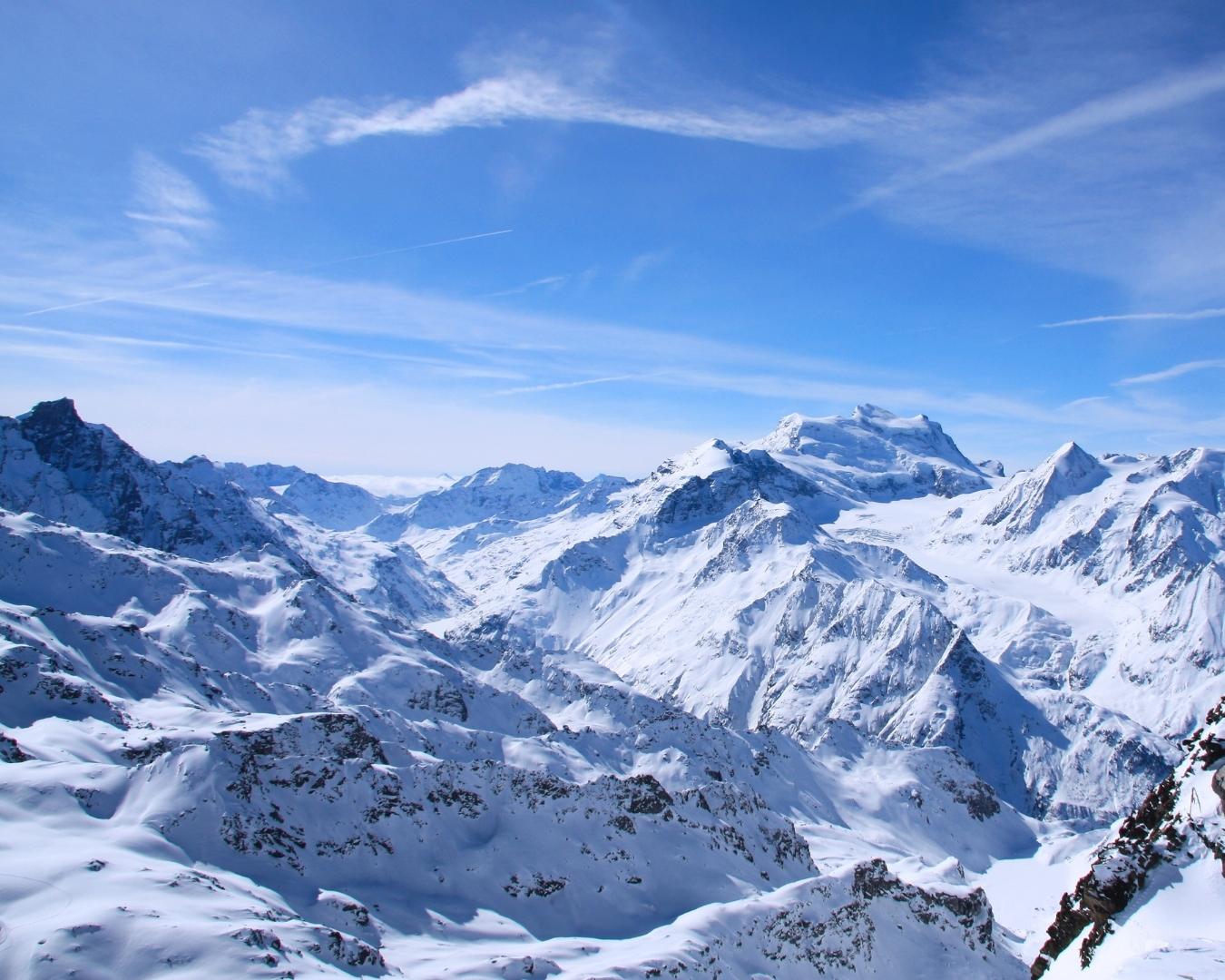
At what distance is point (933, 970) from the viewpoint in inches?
4035

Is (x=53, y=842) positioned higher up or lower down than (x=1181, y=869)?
lower down

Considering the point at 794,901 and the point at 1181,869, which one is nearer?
the point at 1181,869

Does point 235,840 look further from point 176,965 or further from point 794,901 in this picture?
point 794,901

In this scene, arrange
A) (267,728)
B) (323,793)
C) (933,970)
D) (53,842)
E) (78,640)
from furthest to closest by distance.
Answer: (78,640) → (267,728) → (323,793) → (933,970) → (53,842)

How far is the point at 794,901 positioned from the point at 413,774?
53740 millimetres

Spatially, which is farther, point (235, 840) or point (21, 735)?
point (21, 735)

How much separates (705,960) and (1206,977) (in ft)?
211

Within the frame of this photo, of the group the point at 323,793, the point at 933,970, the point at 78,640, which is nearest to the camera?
the point at 933,970

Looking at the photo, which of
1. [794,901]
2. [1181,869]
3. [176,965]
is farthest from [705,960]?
[1181,869]

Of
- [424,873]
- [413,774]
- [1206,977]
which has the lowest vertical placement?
[424,873]

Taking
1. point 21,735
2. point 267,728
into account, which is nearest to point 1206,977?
point 267,728

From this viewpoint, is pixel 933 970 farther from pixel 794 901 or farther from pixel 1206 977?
pixel 1206 977

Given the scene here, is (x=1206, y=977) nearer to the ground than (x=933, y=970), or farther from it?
farther from it

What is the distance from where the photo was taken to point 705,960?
91188 millimetres
